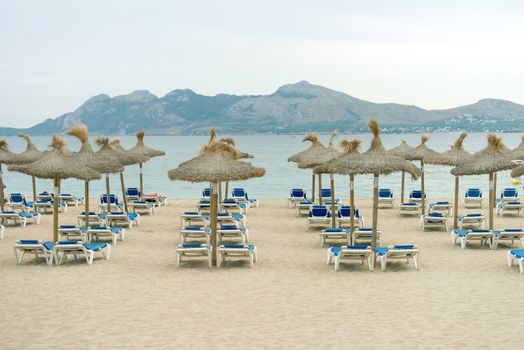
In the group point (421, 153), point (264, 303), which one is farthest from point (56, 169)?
point (421, 153)

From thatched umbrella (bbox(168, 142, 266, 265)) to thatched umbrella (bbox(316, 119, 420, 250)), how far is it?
5.96 feet

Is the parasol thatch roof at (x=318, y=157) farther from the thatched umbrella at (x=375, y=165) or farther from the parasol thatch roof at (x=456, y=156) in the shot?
the thatched umbrella at (x=375, y=165)

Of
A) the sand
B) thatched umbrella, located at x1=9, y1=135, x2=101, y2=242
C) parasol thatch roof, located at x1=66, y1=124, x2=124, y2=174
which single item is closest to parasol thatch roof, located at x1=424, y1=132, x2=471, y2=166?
the sand

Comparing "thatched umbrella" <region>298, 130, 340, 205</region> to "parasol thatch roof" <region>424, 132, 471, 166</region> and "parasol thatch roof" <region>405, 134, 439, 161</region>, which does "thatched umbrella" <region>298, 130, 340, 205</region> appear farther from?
"parasol thatch roof" <region>424, 132, 471, 166</region>

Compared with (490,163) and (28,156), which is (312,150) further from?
(28,156)

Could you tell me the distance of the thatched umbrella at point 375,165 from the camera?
38.0ft

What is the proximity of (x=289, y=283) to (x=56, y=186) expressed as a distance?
15.8ft

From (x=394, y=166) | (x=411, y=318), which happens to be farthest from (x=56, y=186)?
(x=411, y=318)

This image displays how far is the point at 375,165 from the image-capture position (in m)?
11.7

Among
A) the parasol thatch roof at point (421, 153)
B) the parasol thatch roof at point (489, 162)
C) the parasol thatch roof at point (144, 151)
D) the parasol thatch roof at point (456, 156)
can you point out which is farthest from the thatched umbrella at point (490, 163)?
the parasol thatch roof at point (144, 151)

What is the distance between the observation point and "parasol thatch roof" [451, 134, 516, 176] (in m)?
13.7

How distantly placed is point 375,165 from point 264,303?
404 cm

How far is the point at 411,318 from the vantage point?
7.93 metres

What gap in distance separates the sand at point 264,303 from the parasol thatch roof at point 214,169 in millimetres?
1530
